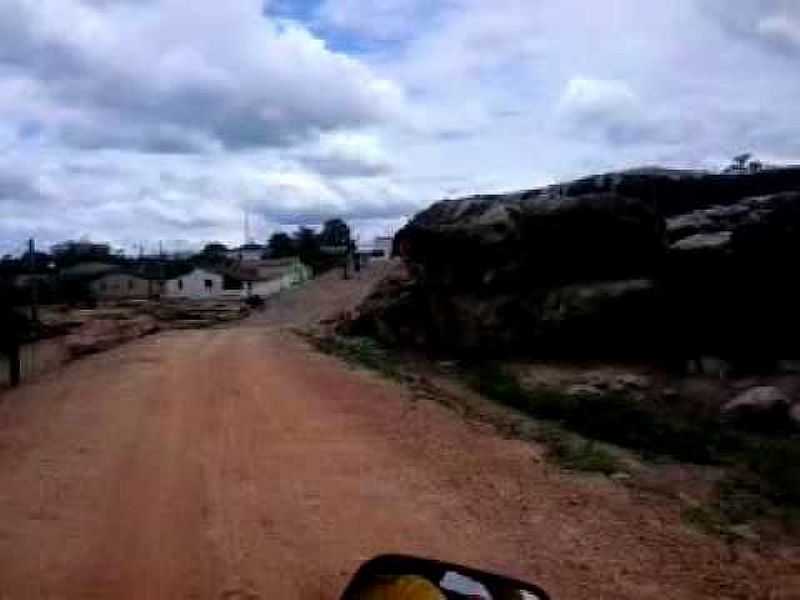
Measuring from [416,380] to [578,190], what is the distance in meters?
14.5

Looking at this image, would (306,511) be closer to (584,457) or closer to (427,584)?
(584,457)

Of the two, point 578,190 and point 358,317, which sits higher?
point 578,190

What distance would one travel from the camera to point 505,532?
8.14 m

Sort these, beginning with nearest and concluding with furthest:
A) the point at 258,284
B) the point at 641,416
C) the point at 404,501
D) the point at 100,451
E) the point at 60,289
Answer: the point at 404,501
the point at 100,451
the point at 641,416
the point at 60,289
the point at 258,284

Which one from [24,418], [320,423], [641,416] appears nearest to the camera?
[320,423]

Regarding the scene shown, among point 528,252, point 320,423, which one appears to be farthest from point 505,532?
point 528,252

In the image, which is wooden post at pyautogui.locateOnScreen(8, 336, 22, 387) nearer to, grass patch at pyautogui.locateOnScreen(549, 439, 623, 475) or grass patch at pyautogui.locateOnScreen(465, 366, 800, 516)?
grass patch at pyautogui.locateOnScreen(465, 366, 800, 516)

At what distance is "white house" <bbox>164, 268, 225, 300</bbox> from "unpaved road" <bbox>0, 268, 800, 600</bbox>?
213ft

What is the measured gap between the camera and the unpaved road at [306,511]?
7.07 meters

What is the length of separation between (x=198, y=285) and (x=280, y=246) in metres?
27.9

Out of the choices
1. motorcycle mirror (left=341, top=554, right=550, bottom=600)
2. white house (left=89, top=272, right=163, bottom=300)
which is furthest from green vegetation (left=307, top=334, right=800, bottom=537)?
white house (left=89, top=272, right=163, bottom=300)

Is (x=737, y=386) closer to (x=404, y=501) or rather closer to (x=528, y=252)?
(x=528, y=252)

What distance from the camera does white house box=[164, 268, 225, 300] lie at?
7925cm

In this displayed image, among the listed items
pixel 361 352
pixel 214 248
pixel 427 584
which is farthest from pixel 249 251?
pixel 427 584
